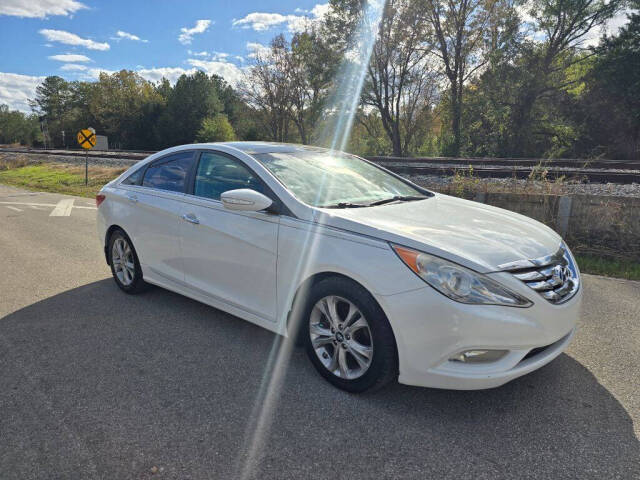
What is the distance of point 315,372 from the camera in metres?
3.16

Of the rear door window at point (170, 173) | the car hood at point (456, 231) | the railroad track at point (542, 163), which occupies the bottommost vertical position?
the car hood at point (456, 231)

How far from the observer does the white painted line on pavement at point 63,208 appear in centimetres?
1016

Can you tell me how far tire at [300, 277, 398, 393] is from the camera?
8.57 feet

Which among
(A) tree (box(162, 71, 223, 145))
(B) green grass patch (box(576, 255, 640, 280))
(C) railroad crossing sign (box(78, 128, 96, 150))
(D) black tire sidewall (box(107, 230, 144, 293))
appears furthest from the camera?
(A) tree (box(162, 71, 223, 145))

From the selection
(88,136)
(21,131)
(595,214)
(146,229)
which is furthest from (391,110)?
(21,131)

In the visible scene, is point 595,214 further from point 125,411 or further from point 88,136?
point 88,136

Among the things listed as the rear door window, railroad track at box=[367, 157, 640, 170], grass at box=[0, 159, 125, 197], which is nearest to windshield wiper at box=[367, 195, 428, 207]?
the rear door window

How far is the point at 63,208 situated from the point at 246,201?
9885 mm

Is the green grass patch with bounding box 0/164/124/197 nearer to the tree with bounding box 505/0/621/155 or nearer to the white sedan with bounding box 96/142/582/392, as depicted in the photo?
the white sedan with bounding box 96/142/582/392

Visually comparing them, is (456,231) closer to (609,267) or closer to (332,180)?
(332,180)

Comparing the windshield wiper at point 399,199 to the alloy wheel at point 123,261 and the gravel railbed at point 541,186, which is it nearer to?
the alloy wheel at point 123,261

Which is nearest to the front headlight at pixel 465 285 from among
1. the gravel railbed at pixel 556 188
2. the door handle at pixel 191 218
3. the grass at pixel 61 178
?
the door handle at pixel 191 218

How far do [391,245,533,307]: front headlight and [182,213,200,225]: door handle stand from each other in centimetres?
196

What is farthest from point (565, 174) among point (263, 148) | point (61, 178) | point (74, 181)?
point (61, 178)
